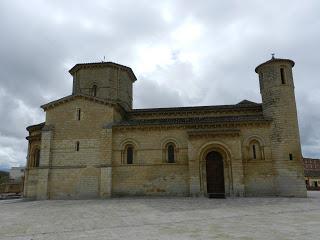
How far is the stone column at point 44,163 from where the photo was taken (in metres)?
23.3

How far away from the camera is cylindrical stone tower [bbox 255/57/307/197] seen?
860 inches

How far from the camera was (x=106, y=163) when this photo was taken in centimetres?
2320

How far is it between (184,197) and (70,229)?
42.2ft

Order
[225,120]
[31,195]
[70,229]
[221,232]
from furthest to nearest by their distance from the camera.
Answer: [31,195]
[225,120]
[70,229]
[221,232]

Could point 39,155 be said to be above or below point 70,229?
above

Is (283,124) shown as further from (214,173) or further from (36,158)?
(36,158)

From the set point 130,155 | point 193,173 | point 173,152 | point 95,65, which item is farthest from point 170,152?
point 95,65

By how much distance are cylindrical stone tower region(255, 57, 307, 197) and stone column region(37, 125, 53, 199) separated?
17.7m

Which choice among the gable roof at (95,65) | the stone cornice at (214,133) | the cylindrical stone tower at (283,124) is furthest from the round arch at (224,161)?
the gable roof at (95,65)

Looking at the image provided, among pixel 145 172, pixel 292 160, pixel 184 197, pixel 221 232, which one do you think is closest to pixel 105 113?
pixel 145 172

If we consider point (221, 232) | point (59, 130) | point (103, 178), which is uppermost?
point (59, 130)

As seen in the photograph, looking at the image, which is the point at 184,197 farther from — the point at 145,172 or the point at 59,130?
the point at 59,130

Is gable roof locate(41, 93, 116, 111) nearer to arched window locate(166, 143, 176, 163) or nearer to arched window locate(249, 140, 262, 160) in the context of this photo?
arched window locate(166, 143, 176, 163)

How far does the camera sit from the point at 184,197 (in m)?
21.8
